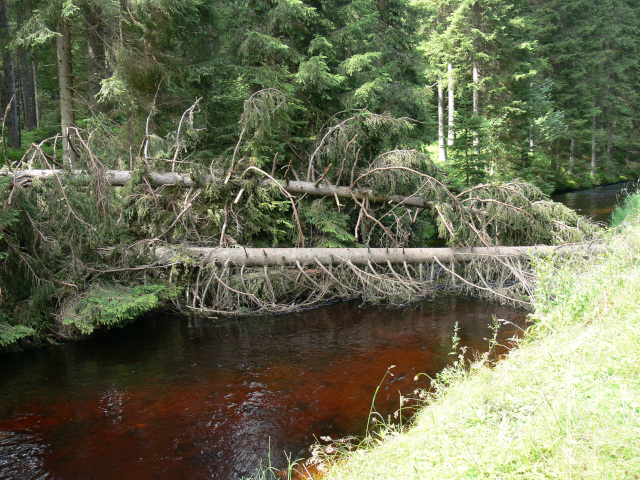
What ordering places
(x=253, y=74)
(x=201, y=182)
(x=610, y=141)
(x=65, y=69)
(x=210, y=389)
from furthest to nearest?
(x=610, y=141) < (x=65, y=69) < (x=253, y=74) < (x=201, y=182) < (x=210, y=389)

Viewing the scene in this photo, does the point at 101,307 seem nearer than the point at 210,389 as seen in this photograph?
No

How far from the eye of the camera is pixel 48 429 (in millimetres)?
4703

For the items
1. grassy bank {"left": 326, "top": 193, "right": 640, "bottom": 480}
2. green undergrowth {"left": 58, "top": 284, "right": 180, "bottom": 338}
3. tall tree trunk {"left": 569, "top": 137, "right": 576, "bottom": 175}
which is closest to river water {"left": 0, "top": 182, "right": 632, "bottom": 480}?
green undergrowth {"left": 58, "top": 284, "right": 180, "bottom": 338}

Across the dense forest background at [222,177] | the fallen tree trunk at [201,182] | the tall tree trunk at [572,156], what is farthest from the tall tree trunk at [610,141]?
the fallen tree trunk at [201,182]

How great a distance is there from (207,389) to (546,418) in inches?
162

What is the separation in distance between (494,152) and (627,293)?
1654 cm

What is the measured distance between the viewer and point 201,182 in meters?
9.03

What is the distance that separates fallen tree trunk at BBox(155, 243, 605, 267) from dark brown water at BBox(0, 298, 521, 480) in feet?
3.82

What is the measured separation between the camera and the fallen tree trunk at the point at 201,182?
287 inches

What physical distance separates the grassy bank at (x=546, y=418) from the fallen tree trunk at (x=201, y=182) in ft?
19.0

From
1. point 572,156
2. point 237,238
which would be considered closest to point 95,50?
point 237,238

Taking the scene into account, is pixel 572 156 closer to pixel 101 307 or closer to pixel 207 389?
pixel 207 389

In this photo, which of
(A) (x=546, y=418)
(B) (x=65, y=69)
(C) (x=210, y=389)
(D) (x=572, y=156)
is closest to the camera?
(A) (x=546, y=418)

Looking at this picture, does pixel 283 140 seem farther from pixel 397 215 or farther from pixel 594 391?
pixel 594 391
